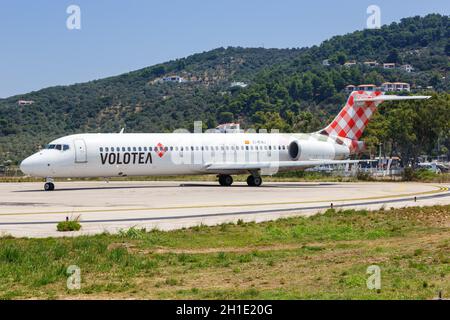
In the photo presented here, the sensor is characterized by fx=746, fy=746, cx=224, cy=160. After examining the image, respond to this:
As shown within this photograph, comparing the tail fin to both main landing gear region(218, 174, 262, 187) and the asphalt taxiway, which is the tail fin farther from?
the asphalt taxiway

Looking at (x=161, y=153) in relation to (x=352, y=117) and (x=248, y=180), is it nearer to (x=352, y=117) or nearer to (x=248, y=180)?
(x=248, y=180)

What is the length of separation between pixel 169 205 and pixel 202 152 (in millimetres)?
17177

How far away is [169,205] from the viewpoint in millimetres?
32781

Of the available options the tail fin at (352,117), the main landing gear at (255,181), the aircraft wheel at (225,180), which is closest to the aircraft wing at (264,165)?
the main landing gear at (255,181)

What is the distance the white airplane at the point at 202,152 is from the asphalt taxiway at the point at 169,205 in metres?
1.86

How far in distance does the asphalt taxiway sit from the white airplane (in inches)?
73.1

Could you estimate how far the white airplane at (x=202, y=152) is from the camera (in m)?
44.3

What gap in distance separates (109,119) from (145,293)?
526 ft

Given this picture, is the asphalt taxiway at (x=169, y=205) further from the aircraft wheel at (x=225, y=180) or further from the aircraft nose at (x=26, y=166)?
the aircraft wheel at (x=225, y=180)

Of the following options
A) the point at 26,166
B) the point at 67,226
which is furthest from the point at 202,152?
the point at 67,226

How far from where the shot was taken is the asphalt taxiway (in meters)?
25.6

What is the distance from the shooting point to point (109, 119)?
565ft

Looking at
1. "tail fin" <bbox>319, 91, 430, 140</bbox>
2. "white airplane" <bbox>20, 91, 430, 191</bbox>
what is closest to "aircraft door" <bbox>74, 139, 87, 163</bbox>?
"white airplane" <bbox>20, 91, 430, 191</bbox>
